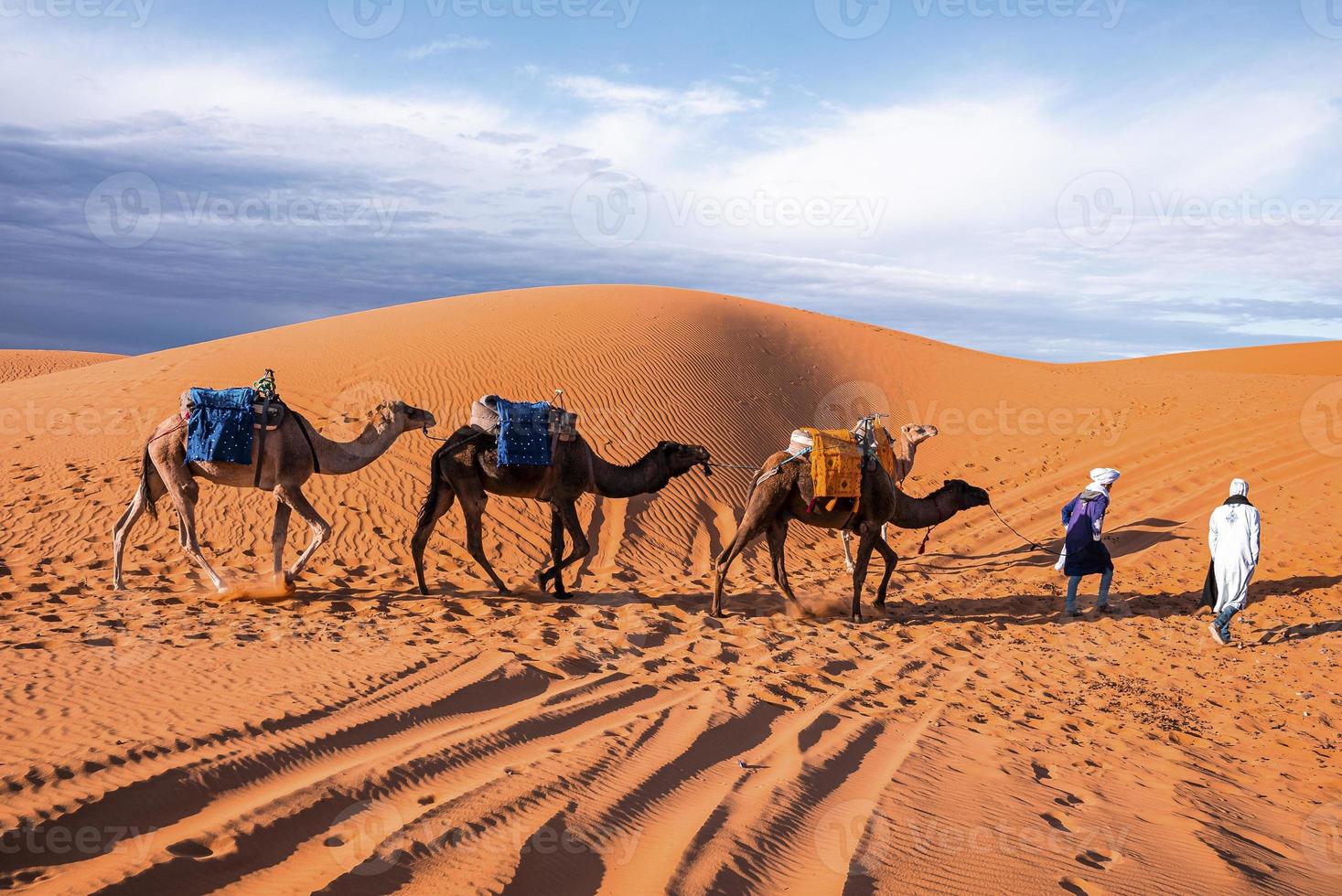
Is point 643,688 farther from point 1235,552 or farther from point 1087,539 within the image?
point 1235,552

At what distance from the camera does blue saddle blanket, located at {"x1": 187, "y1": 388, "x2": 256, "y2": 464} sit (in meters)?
10.0

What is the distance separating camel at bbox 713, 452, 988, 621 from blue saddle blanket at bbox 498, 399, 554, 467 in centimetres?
246

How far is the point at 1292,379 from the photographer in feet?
81.7

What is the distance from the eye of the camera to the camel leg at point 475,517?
1088 centimetres

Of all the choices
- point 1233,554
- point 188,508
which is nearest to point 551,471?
point 188,508

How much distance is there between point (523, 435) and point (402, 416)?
1644mm

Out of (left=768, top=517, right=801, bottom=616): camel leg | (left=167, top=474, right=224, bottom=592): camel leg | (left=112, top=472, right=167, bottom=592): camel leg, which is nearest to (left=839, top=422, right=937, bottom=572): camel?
(left=768, top=517, right=801, bottom=616): camel leg

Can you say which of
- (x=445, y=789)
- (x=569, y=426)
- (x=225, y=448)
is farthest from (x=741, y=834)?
(x=225, y=448)

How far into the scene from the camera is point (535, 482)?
10977 millimetres

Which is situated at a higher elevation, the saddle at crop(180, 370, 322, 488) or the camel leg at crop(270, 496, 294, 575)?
the saddle at crop(180, 370, 322, 488)

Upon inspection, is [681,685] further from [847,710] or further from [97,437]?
[97,437]

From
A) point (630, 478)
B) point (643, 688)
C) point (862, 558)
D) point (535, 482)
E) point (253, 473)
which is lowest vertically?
point (643, 688)

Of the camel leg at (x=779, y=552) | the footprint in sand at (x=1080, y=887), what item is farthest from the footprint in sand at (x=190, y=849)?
the camel leg at (x=779, y=552)

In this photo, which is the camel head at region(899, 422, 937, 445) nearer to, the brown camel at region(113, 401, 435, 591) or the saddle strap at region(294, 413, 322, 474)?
the brown camel at region(113, 401, 435, 591)
